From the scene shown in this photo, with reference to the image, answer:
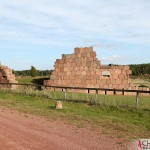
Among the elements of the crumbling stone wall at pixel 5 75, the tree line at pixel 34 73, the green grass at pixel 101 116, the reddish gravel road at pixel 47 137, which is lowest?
A: the reddish gravel road at pixel 47 137

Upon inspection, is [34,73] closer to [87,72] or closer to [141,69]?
[141,69]

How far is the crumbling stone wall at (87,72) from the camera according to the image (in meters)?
32.7

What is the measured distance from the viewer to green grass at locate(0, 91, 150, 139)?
1325cm

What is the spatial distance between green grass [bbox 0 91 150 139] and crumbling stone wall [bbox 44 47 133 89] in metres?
10.2

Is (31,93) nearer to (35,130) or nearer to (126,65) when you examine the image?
(126,65)

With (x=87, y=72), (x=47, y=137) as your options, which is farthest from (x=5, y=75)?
(x=47, y=137)

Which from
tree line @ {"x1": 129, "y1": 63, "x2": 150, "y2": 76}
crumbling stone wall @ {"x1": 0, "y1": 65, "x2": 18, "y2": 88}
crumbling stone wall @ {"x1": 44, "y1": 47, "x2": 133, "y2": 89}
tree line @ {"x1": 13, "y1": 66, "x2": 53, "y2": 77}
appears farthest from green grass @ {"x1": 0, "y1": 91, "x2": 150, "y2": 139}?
tree line @ {"x1": 129, "y1": 63, "x2": 150, "y2": 76}

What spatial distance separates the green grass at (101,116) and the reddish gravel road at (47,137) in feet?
2.70

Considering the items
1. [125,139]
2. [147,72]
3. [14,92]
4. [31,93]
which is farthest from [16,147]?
[147,72]

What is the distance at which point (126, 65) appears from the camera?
108 feet

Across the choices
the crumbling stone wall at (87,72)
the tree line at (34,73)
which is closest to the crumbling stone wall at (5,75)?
the crumbling stone wall at (87,72)

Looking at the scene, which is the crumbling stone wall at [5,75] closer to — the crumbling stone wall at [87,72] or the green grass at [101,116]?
the crumbling stone wall at [87,72]

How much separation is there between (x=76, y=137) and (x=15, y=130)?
2401 millimetres

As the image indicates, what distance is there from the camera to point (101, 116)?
1650 centimetres
